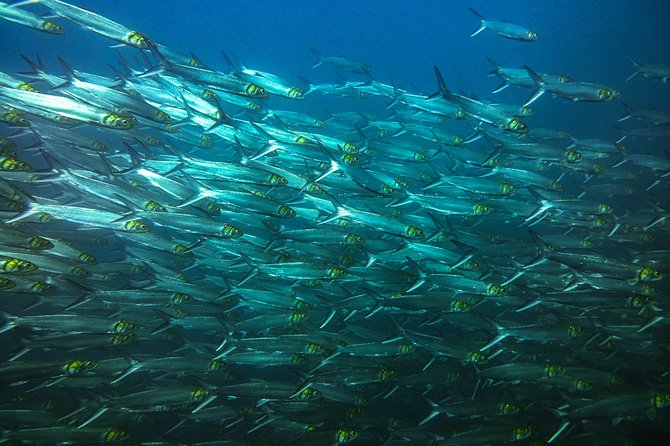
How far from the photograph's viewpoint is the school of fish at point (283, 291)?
15.6 feet

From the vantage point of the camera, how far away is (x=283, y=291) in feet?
20.1

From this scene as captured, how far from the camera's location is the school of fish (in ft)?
15.6

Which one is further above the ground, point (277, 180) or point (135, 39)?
point (135, 39)

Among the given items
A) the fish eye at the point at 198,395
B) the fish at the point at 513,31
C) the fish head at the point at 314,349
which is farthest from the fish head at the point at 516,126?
the fish eye at the point at 198,395

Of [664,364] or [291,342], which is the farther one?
[664,364]

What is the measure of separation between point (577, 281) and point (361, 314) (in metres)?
3.84

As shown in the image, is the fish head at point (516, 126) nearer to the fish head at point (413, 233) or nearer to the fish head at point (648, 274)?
the fish head at point (413, 233)

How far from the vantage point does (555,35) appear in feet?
138

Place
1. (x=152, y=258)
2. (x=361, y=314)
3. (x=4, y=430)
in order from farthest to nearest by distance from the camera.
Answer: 1. (x=361, y=314)
2. (x=152, y=258)
3. (x=4, y=430)

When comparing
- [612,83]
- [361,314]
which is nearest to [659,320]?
[361,314]

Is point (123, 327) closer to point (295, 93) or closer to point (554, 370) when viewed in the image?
point (295, 93)

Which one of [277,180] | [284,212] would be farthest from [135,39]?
[284,212]

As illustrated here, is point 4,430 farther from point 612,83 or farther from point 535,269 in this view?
point 612,83

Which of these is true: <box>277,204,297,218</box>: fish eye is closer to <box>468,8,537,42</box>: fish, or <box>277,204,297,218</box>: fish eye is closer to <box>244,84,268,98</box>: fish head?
<box>244,84,268,98</box>: fish head
